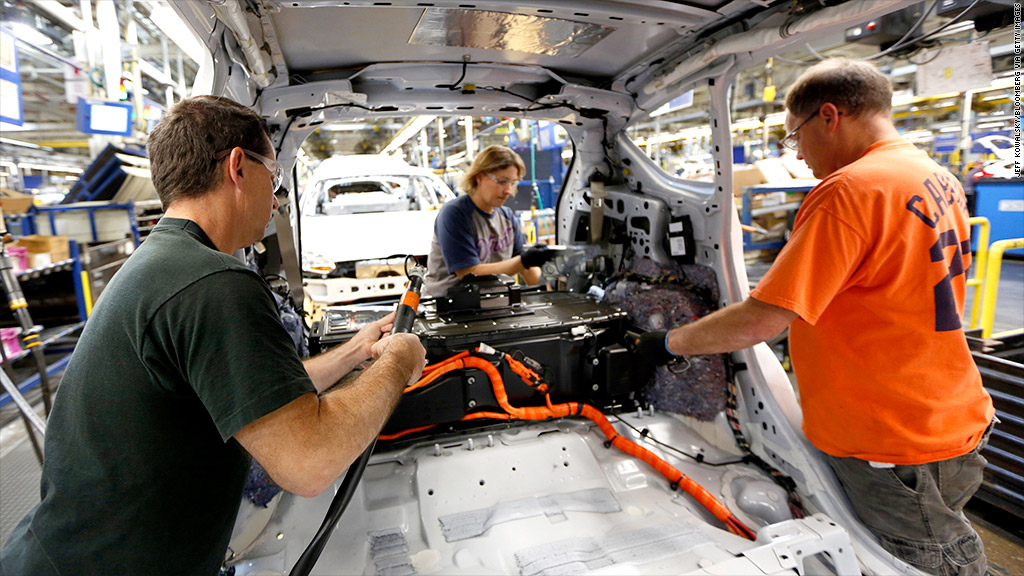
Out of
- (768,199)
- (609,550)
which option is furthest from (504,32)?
(768,199)

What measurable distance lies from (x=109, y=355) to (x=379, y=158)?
21.3 feet

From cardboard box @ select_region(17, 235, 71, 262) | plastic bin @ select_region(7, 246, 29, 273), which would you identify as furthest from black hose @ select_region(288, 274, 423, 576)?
cardboard box @ select_region(17, 235, 71, 262)

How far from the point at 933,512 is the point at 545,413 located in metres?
1.47

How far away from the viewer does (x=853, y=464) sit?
72.2 inches

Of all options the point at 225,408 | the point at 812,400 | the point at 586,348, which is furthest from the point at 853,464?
the point at 225,408

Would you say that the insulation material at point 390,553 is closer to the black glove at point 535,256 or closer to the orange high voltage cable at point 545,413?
the orange high voltage cable at point 545,413

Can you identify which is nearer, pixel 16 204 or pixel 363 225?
pixel 16 204

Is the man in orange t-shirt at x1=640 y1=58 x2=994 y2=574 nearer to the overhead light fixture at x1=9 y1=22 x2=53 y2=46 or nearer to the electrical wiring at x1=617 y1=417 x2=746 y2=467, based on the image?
the electrical wiring at x1=617 y1=417 x2=746 y2=467

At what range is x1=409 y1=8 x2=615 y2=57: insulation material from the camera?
6.52 ft

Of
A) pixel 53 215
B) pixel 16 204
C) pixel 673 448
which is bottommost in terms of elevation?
pixel 673 448

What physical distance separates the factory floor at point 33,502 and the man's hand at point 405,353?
240 centimetres

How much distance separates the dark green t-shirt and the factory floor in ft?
8.87

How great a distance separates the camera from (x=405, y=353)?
54.9 inches

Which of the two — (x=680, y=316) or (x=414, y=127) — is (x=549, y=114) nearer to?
(x=680, y=316)
